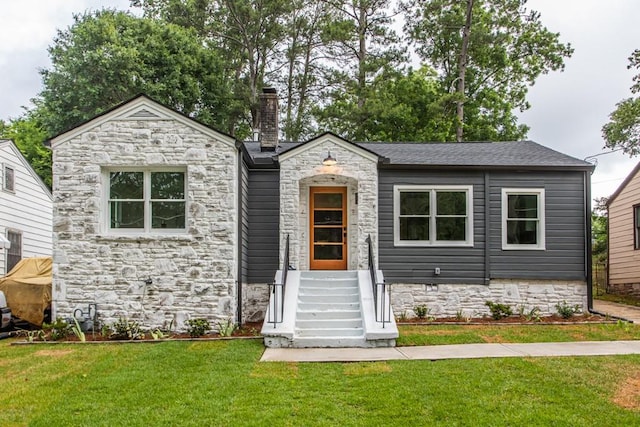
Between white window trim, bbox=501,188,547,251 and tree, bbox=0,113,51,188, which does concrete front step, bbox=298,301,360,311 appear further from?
tree, bbox=0,113,51,188

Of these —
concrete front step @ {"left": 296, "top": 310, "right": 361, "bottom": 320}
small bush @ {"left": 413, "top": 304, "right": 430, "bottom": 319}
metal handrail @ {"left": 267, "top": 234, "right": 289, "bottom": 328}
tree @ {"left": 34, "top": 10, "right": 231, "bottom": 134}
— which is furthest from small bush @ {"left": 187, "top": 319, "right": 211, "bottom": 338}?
tree @ {"left": 34, "top": 10, "right": 231, "bottom": 134}

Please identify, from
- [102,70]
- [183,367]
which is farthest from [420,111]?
[183,367]

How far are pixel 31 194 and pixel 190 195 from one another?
25.1 feet

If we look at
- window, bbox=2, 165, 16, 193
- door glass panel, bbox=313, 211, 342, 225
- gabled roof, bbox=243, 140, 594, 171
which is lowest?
door glass panel, bbox=313, 211, 342, 225

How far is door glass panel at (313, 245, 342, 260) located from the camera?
12.0 metres

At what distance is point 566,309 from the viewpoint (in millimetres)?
11133

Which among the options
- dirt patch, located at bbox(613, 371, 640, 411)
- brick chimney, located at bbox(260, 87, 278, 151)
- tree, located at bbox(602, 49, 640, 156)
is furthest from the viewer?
tree, located at bbox(602, 49, 640, 156)

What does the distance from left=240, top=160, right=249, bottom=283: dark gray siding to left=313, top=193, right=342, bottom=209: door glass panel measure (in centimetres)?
157

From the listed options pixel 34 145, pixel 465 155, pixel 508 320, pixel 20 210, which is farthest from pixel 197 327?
pixel 34 145

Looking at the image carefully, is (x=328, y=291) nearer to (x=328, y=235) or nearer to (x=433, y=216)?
(x=328, y=235)

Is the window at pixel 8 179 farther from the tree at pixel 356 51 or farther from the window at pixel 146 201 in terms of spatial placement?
the tree at pixel 356 51

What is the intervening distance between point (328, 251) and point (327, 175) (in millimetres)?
1716

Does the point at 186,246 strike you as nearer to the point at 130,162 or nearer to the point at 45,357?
the point at 130,162

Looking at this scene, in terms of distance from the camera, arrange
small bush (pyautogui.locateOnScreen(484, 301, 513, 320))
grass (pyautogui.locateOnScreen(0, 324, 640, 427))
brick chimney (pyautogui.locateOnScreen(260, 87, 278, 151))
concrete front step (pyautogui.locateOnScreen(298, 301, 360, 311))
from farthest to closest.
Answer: brick chimney (pyautogui.locateOnScreen(260, 87, 278, 151)) < small bush (pyautogui.locateOnScreen(484, 301, 513, 320)) < concrete front step (pyautogui.locateOnScreen(298, 301, 360, 311)) < grass (pyautogui.locateOnScreen(0, 324, 640, 427))
